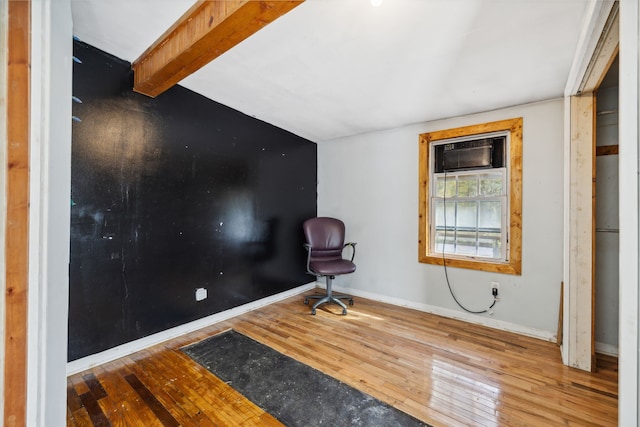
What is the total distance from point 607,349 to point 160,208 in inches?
159

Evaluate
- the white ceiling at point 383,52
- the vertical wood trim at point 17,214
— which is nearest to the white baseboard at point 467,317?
the white ceiling at point 383,52

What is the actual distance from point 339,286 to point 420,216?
5.12 feet

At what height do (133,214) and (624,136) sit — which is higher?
(624,136)

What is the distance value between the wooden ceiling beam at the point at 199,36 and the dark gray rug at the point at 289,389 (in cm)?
224

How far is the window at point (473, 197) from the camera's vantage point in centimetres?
264

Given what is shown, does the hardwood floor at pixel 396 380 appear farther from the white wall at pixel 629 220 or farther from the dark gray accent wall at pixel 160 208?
the white wall at pixel 629 220

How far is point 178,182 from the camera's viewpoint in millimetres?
2545

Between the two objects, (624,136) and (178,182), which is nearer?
(624,136)

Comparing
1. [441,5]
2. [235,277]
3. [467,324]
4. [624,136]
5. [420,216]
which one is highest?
[441,5]

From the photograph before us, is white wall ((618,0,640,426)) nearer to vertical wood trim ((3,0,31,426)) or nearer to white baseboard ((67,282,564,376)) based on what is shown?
vertical wood trim ((3,0,31,426))

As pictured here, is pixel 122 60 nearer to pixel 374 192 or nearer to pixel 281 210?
pixel 281 210

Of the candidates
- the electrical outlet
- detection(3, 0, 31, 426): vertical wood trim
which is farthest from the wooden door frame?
detection(3, 0, 31, 426): vertical wood trim

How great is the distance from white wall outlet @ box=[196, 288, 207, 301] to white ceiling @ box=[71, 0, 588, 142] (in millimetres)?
1998

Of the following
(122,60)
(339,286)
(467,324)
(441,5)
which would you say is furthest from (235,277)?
(441,5)
